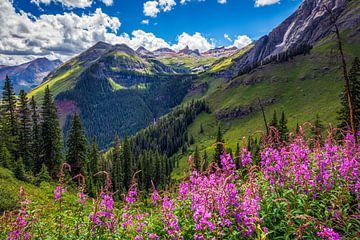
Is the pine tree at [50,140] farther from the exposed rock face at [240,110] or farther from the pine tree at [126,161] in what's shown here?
the exposed rock face at [240,110]

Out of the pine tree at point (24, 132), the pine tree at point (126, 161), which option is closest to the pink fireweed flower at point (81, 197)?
the pine tree at point (24, 132)

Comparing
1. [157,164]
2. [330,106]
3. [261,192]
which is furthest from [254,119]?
[261,192]

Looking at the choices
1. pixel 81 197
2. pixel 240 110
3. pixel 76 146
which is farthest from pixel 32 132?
pixel 240 110

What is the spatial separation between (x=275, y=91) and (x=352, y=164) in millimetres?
185444

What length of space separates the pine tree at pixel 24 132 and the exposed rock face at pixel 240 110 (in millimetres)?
143777

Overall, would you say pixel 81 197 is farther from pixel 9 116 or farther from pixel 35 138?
pixel 9 116

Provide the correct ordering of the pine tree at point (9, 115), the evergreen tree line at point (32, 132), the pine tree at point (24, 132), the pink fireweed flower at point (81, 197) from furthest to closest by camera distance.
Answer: the pine tree at point (24, 132)
the evergreen tree line at point (32, 132)
the pine tree at point (9, 115)
the pink fireweed flower at point (81, 197)

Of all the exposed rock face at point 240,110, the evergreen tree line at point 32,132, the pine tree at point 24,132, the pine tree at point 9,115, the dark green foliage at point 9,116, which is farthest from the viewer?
the exposed rock face at point 240,110

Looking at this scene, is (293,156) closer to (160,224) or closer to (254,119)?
(160,224)

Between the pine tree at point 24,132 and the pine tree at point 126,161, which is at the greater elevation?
the pine tree at point 24,132

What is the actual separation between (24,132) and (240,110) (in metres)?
149

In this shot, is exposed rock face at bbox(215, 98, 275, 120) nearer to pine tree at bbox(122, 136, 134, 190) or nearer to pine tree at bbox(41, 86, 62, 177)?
pine tree at bbox(122, 136, 134, 190)

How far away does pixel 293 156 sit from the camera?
25.6 ft

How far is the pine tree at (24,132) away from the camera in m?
49.9
